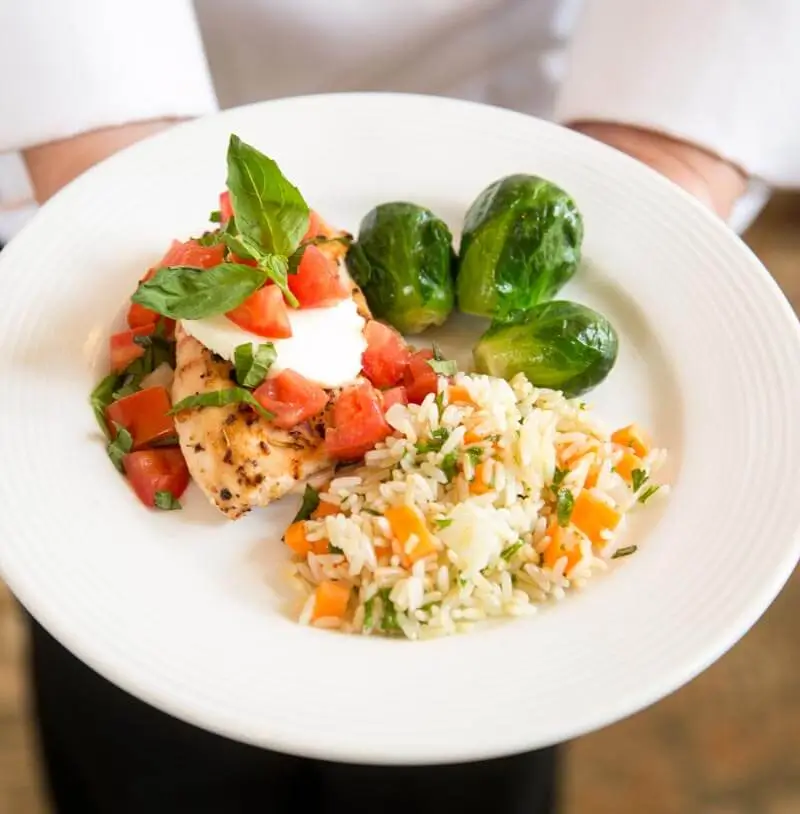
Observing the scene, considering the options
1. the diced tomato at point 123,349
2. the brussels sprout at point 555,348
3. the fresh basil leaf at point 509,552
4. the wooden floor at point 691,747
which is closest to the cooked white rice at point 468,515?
the fresh basil leaf at point 509,552

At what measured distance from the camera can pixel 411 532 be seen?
189cm

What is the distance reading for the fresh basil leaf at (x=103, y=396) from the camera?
2080 mm

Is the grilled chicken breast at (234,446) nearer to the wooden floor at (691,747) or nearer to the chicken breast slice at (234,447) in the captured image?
the chicken breast slice at (234,447)

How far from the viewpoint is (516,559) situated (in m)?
1.91

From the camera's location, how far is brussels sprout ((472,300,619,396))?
2.19m

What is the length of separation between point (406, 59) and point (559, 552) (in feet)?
5.10

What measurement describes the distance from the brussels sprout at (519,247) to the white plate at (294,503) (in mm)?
104

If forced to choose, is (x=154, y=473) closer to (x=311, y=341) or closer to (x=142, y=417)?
(x=142, y=417)

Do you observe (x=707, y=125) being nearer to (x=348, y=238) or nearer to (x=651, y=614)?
(x=348, y=238)

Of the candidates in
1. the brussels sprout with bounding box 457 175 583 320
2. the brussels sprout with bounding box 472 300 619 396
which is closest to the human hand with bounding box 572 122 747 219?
the brussels sprout with bounding box 457 175 583 320

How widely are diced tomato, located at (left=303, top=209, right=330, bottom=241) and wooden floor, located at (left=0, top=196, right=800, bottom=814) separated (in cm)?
230

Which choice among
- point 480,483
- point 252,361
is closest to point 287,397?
point 252,361

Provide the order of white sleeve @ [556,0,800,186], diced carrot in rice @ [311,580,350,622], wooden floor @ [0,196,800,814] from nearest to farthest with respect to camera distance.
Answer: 1. diced carrot in rice @ [311,580,350,622]
2. white sleeve @ [556,0,800,186]
3. wooden floor @ [0,196,800,814]

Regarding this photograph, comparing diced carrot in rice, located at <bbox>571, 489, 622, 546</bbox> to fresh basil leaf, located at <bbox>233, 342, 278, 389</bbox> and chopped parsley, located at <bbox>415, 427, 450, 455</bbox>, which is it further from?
fresh basil leaf, located at <bbox>233, 342, 278, 389</bbox>
